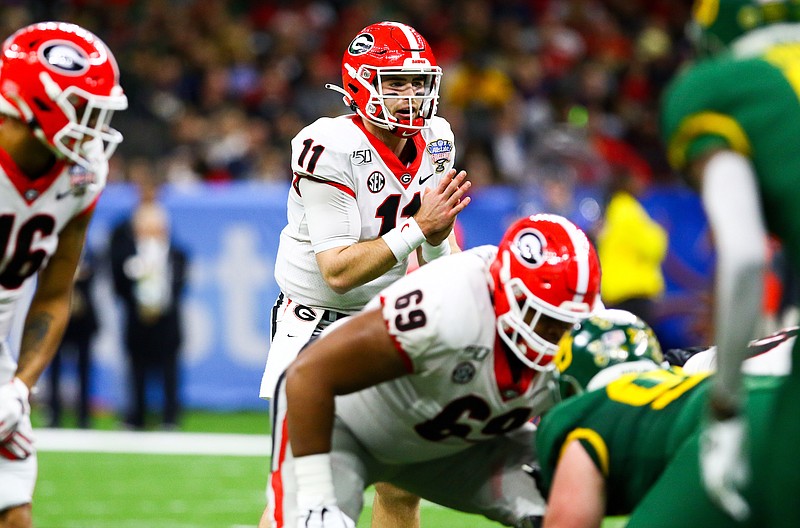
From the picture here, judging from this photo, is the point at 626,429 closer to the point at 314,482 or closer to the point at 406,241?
the point at 314,482

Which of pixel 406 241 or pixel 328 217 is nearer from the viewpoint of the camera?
pixel 406 241

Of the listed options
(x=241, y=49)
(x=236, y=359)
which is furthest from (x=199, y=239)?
(x=241, y=49)

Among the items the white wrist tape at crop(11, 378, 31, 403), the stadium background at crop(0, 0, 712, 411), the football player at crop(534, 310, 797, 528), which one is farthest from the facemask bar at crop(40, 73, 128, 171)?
the stadium background at crop(0, 0, 712, 411)

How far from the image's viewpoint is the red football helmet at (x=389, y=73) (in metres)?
4.62

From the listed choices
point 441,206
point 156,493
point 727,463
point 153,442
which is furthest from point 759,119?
point 153,442

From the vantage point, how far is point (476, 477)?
162 inches

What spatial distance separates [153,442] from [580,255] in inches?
237

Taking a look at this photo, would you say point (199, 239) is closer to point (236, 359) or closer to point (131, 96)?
point (236, 359)

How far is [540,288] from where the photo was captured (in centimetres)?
349

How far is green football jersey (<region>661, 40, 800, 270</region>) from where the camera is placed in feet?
8.08

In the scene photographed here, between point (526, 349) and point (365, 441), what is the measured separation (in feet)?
2.05

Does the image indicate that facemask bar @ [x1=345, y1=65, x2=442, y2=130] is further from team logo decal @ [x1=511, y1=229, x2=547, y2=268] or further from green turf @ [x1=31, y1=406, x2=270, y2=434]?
green turf @ [x1=31, y1=406, x2=270, y2=434]

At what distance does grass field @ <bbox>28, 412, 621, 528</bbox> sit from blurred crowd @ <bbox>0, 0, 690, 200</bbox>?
322cm

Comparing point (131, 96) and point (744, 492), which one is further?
point (131, 96)
